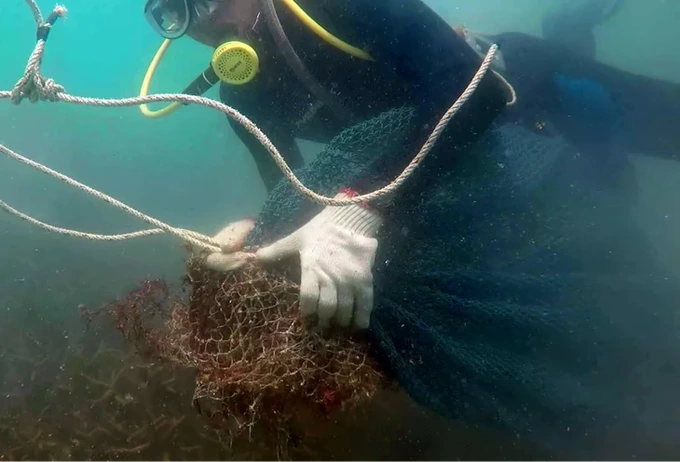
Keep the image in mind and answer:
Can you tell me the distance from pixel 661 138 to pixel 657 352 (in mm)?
1884

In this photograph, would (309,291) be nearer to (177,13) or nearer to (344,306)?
(344,306)

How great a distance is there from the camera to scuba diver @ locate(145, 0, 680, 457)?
2428 mm

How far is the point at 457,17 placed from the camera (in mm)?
16406

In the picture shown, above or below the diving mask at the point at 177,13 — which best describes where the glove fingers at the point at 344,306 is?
below

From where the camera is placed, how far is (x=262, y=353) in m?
2.04

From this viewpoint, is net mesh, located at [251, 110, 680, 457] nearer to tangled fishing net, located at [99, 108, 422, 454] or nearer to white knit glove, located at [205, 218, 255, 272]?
tangled fishing net, located at [99, 108, 422, 454]

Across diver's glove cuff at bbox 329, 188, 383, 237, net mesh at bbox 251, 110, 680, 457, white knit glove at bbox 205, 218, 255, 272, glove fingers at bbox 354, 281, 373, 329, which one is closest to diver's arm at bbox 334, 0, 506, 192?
net mesh at bbox 251, 110, 680, 457

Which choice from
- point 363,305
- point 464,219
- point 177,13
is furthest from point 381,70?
point 363,305

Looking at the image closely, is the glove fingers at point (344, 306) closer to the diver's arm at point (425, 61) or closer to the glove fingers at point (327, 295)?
the glove fingers at point (327, 295)

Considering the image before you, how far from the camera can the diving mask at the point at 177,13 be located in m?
2.84

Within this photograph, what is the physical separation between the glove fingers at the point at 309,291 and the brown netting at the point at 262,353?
0.11 meters

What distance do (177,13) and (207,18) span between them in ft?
0.76

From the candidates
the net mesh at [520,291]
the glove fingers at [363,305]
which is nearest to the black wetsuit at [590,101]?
the net mesh at [520,291]

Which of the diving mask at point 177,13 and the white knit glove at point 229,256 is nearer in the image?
the white knit glove at point 229,256
